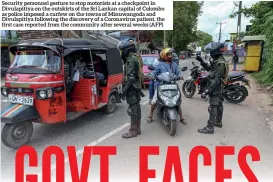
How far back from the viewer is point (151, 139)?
4277 mm

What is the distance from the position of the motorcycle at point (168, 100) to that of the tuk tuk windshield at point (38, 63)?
82.1 inches

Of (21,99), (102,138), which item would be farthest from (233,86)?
(21,99)

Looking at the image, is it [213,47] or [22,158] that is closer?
[22,158]

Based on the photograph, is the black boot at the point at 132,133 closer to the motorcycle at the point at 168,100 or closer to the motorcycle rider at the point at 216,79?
the motorcycle at the point at 168,100

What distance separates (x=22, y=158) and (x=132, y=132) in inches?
77.6

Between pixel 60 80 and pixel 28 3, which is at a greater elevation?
pixel 28 3

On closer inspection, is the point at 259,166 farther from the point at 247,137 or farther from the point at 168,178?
the point at 168,178

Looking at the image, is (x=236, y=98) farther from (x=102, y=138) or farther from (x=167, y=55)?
(x=102, y=138)

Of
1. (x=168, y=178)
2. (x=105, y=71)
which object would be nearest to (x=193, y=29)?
(x=105, y=71)

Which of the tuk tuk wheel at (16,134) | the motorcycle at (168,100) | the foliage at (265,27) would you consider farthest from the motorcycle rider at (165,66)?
the foliage at (265,27)

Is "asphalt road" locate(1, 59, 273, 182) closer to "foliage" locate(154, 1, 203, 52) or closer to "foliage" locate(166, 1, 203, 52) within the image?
"foliage" locate(154, 1, 203, 52)

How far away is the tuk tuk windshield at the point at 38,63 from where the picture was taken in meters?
4.06

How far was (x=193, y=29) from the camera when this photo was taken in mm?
41781

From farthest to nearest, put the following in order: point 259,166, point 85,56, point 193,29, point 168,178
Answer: point 193,29, point 85,56, point 259,166, point 168,178
